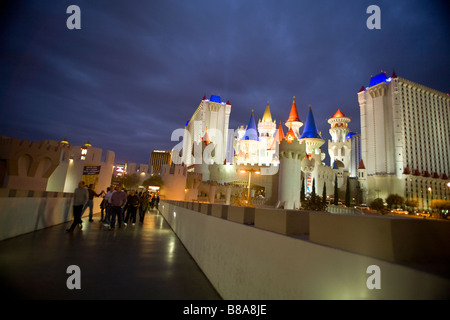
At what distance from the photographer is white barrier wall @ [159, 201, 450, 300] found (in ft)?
3.78

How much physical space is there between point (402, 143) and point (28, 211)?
218 ft

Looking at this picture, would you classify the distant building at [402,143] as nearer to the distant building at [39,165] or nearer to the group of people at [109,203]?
the group of people at [109,203]

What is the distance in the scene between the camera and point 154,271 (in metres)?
4.14

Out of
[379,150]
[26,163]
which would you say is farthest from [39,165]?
[379,150]

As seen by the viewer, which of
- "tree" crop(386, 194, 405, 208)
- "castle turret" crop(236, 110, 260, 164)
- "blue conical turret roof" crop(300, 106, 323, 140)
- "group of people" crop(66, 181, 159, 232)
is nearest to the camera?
"group of people" crop(66, 181, 159, 232)

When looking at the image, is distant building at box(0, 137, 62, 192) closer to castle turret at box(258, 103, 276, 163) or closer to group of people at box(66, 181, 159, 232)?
group of people at box(66, 181, 159, 232)

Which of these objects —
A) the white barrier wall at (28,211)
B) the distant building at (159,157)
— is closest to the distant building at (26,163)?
the white barrier wall at (28,211)

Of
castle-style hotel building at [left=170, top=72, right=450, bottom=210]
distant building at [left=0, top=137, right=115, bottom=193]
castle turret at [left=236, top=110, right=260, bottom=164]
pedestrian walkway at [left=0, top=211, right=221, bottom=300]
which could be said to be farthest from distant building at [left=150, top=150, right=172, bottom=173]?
pedestrian walkway at [left=0, top=211, right=221, bottom=300]

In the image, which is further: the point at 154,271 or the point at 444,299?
the point at 154,271

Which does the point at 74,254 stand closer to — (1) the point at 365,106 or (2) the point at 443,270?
(2) the point at 443,270

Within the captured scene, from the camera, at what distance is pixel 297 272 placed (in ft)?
5.98

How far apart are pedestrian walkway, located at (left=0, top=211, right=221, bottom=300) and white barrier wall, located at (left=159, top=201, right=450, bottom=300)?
2.01 feet

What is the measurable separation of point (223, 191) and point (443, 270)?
175 feet
